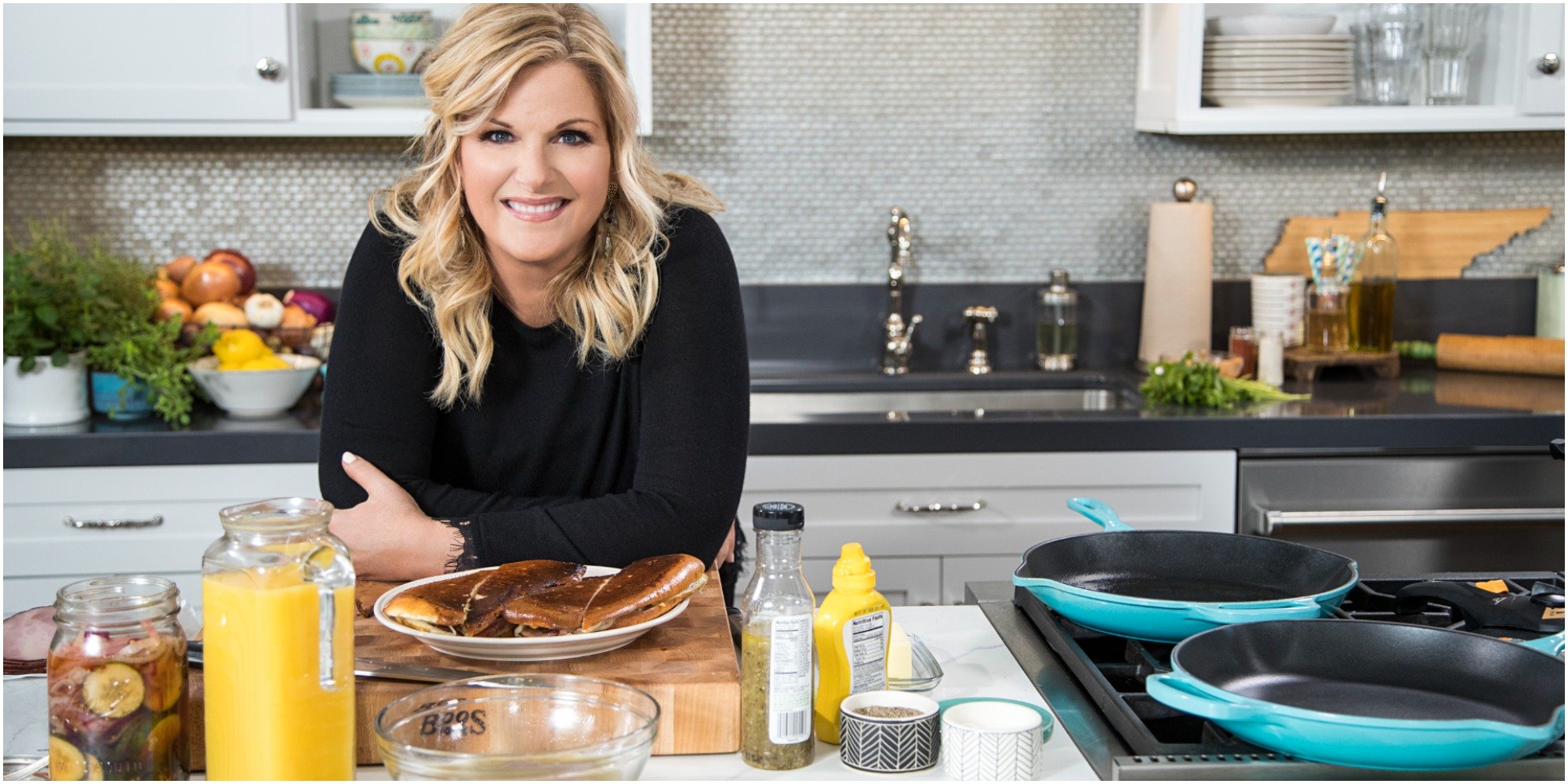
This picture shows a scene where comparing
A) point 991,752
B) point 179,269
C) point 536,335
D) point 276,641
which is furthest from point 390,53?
point 991,752

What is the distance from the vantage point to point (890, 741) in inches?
42.0

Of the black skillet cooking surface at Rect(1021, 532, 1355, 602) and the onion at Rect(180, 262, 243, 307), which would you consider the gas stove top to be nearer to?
the black skillet cooking surface at Rect(1021, 532, 1355, 602)

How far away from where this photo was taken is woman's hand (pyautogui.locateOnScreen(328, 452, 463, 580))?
1.56m

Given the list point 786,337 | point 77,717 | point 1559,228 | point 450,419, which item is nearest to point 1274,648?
point 77,717

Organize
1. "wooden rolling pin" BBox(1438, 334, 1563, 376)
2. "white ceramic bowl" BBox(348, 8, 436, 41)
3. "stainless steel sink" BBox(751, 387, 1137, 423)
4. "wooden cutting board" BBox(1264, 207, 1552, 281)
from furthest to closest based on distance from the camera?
"wooden cutting board" BBox(1264, 207, 1552, 281), "stainless steel sink" BBox(751, 387, 1137, 423), "wooden rolling pin" BBox(1438, 334, 1563, 376), "white ceramic bowl" BBox(348, 8, 436, 41)

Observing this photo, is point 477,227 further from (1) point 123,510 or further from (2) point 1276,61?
(2) point 1276,61

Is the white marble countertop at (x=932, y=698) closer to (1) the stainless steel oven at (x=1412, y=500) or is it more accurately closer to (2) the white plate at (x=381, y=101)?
(1) the stainless steel oven at (x=1412, y=500)

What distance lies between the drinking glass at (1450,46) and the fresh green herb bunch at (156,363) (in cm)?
258

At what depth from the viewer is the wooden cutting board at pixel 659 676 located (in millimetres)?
1115

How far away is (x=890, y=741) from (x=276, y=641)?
45cm

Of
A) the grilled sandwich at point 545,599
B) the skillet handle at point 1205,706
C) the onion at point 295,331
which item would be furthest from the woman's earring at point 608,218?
the onion at point 295,331

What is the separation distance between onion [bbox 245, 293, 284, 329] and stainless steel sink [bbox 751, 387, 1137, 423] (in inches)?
40.8

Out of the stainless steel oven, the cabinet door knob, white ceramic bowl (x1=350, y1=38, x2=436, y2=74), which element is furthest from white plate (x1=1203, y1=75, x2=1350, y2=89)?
the cabinet door knob

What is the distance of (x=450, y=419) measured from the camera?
1830mm
